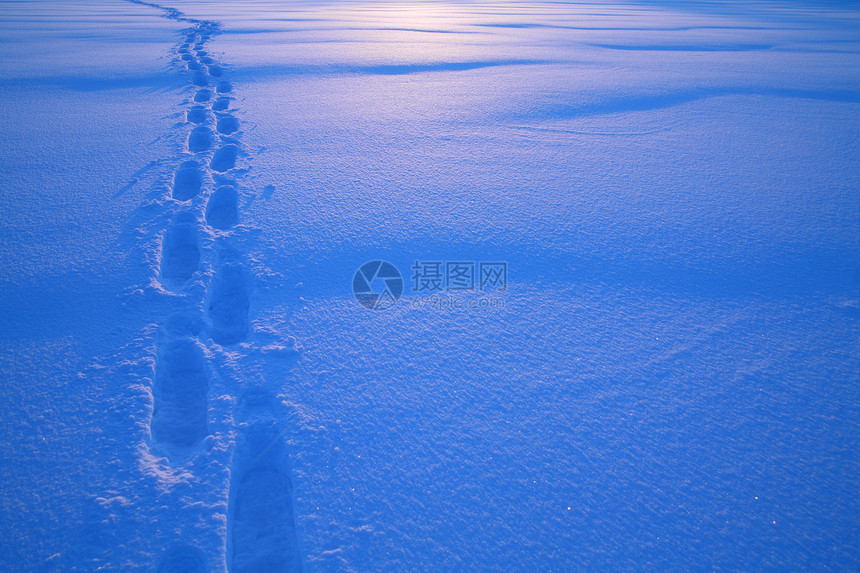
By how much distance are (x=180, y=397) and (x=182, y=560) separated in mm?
480

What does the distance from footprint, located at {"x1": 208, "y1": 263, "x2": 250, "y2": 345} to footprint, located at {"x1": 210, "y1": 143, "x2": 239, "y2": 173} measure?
895 mm

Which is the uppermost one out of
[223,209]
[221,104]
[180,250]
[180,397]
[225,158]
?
[221,104]

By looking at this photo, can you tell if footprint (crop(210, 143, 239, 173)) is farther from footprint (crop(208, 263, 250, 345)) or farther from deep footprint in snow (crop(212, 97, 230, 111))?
footprint (crop(208, 263, 250, 345))

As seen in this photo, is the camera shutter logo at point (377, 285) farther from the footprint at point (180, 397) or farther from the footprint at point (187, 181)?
the footprint at point (187, 181)

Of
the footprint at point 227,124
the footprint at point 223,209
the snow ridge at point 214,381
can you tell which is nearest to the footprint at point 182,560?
the snow ridge at point 214,381

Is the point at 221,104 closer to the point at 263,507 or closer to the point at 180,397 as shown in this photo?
the point at 180,397

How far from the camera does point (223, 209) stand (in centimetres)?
199

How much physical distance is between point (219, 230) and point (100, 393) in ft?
2.74

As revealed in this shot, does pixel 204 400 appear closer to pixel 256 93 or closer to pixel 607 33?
pixel 256 93

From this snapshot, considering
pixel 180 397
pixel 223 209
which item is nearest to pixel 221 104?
pixel 223 209

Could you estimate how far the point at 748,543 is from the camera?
940 mm

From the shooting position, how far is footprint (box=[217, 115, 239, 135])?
2.69 m

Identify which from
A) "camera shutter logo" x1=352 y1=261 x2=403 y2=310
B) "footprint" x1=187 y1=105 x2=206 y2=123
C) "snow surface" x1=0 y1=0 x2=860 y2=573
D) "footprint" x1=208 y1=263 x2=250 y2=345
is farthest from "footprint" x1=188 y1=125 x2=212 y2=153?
"camera shutter logo" x1=352 y1=261 x2=403 y2=310

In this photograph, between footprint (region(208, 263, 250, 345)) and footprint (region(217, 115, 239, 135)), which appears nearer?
footprint (region(208, 263, 250, 345))
